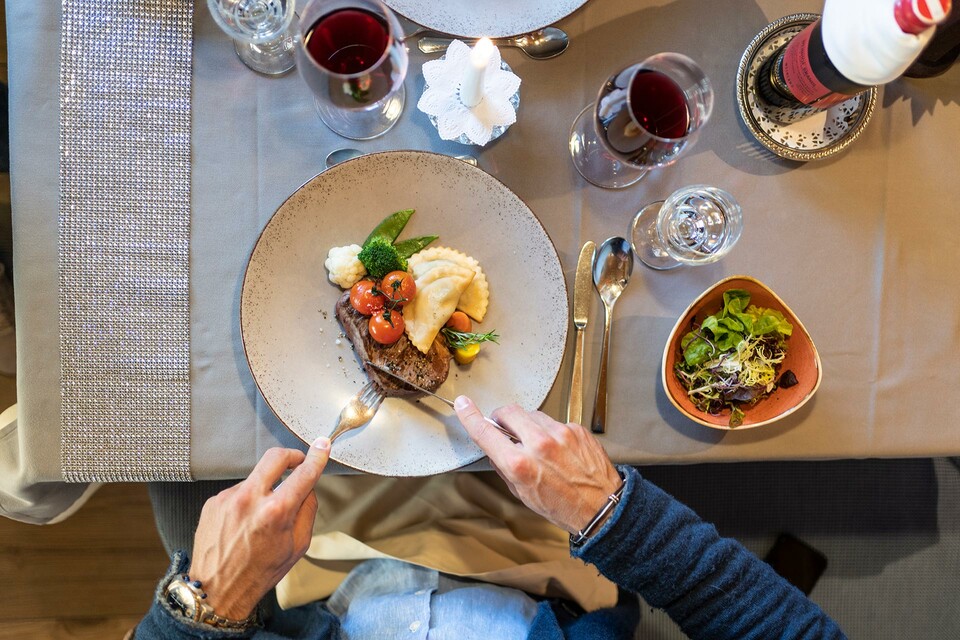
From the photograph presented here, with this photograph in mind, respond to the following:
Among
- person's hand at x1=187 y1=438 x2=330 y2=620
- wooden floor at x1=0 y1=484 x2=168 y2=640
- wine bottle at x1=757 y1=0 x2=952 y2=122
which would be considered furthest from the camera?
wooden floor at x1=0 y1=484 x2=168 y2=640

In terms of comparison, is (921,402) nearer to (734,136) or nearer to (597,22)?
(734,136)

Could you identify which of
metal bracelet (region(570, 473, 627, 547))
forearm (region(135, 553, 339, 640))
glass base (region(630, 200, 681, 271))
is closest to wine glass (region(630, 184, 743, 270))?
glass base (region(630, 200, 681, 271))

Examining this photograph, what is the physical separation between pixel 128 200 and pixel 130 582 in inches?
49.6

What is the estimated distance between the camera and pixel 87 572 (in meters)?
1.74

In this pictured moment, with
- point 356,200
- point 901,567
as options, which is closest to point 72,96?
point 356,200

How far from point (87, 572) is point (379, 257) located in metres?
1.45

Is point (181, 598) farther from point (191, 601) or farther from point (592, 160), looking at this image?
point (592, 160)

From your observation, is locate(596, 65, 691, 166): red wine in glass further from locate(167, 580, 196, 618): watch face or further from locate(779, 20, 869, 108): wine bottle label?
locate(167, 580, 196, 618): watch face

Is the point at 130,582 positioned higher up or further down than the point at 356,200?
further down

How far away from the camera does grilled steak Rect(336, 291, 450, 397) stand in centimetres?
96

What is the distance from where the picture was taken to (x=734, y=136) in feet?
3.46

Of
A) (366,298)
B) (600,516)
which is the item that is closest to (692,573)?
(600,516)

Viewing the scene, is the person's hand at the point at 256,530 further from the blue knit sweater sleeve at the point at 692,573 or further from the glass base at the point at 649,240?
the glass base at the point at 649,240

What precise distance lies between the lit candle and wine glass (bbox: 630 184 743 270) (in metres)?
0.33
